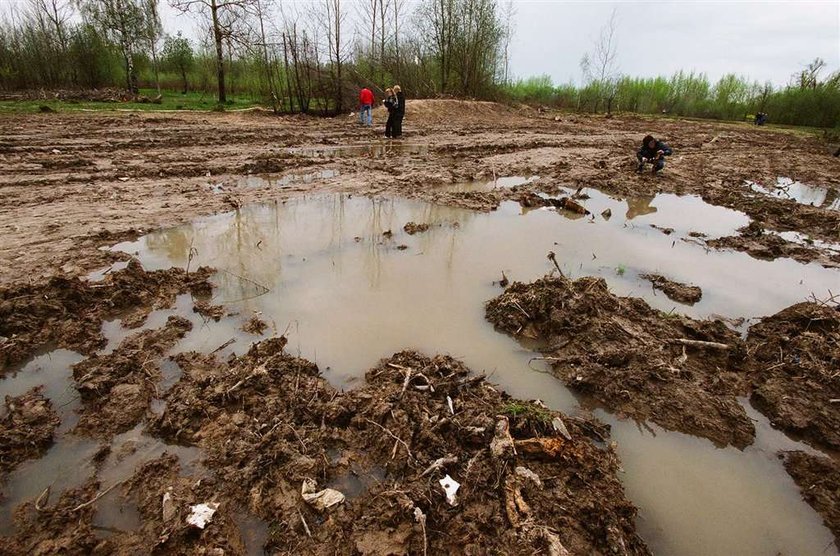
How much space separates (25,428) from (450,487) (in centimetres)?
269

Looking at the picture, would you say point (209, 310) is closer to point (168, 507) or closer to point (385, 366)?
point (385, 366)

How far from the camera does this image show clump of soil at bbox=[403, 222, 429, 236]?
6.31 meters

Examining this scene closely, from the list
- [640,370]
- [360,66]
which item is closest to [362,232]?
[640,370]

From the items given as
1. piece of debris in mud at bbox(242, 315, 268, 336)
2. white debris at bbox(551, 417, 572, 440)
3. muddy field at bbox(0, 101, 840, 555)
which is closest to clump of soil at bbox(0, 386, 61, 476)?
muddy field at bbox(0, 101, 840, 555)

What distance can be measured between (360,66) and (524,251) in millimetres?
24243

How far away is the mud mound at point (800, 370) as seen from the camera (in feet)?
9.93

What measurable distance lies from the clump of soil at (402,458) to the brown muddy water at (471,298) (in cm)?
20

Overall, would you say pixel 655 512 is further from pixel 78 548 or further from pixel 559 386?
pixel 78 548


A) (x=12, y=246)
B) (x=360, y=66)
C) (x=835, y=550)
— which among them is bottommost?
(x=835, y=550)

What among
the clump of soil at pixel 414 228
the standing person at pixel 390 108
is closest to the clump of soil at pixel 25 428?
the clump of soil at pixel 414 228

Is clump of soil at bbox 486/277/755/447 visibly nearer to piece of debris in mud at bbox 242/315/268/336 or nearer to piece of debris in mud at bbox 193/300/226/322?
piece of debris in mud at bbox 242/315/268/336

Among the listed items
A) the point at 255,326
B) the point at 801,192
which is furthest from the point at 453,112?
the point at 255,326

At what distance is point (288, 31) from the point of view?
1744cm

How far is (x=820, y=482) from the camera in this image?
2592 millimetres
